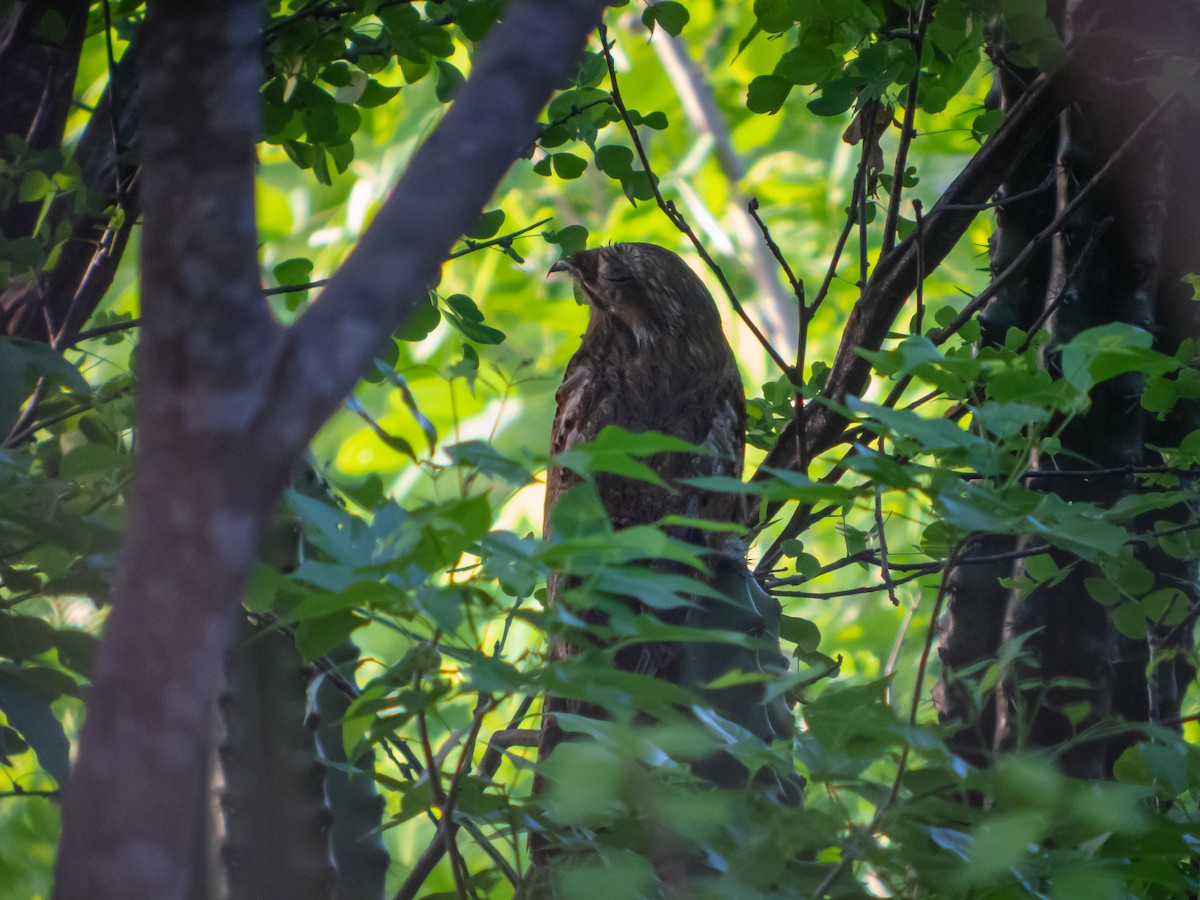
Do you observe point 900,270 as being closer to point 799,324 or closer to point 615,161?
point 799,324

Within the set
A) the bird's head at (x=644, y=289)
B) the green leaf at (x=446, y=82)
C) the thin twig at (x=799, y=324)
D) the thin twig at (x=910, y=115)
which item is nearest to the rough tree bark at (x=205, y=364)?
the thin twig at (x=799, y=324)

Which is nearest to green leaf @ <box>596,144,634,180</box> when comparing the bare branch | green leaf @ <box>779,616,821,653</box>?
green leaf @ <box>779,616,821,653</box>

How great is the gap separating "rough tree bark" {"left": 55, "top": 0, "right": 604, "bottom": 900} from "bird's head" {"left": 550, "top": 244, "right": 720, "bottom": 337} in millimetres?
Answer: 1275

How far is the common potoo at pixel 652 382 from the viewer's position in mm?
1769

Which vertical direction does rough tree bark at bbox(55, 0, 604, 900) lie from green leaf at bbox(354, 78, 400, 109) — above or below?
below

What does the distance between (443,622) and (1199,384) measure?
1215 mm

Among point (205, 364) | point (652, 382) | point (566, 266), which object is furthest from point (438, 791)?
point (566, 266)

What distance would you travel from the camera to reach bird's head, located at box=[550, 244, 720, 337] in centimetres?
200

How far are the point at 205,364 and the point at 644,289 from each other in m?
1.46

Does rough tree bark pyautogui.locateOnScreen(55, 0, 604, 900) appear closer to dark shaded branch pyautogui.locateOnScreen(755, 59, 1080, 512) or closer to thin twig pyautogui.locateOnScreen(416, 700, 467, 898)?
thin twig pyautogui.locateOnScreen(416, 700, 467, 898)

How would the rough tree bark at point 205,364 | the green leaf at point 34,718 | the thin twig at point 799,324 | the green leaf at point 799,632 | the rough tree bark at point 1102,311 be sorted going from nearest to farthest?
the rough tree bark at point 205,364 → the green leaf at point 34,718 → the thin twig at point 799,324 → the green leaf at point 799,632 → the rough tree bark at point 1102,311

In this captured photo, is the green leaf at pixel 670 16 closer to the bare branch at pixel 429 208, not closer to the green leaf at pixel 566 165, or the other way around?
the green leaf at pixel 566 165

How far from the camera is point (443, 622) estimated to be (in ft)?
2.30

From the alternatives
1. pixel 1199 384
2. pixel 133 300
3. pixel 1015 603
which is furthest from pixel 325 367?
pixel 133 300
